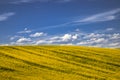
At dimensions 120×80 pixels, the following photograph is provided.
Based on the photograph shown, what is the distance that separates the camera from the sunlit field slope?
96.5 ft

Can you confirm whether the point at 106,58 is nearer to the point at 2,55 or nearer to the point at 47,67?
the point at 47,67

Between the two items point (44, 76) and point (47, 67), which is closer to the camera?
point (44, 76)

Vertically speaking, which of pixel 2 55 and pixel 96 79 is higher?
pixel 2 55

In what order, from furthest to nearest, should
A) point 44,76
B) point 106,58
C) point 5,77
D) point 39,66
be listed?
point 106,58 → point 39,66 → point 44,76 → point 5,77

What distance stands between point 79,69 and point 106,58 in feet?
26.6

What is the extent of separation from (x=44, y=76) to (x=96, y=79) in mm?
5320

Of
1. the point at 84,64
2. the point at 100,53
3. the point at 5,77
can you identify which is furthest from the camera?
the point at 100,53

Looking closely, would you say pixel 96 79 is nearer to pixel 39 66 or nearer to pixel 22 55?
pixel 39 66

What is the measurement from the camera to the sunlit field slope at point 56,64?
29.4 meters

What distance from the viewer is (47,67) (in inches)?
1289

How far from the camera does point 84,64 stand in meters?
36.2

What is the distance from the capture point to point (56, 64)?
34.3 meters

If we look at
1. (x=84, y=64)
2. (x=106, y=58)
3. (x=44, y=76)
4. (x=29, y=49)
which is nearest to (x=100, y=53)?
(x=106, y=58)

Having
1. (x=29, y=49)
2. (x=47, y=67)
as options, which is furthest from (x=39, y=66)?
(x=29, y=49)
